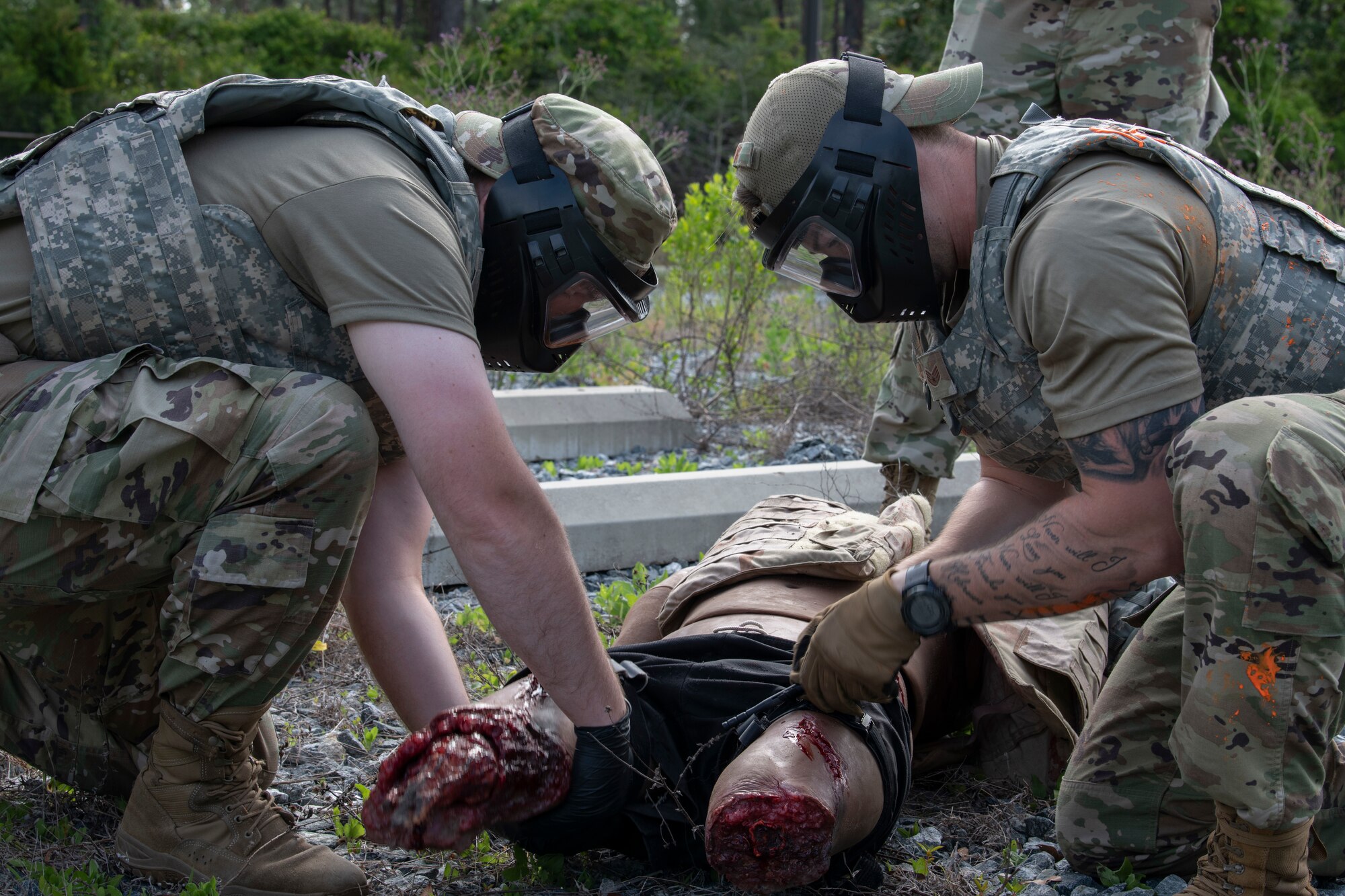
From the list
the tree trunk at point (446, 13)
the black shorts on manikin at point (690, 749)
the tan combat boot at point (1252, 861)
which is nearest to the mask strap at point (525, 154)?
the black shorts on manikin at point (690, 749)

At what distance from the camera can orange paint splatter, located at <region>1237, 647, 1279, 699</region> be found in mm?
2051

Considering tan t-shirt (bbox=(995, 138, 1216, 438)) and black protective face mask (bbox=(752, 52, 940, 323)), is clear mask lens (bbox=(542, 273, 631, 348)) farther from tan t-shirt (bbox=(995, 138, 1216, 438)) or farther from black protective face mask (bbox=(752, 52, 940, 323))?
tan t-shirt (bbox=(995, 138, 1216, 438))

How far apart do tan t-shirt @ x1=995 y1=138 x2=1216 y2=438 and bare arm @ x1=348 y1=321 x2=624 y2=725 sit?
0.95 metres

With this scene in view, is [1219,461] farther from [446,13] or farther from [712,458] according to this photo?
[446,13]

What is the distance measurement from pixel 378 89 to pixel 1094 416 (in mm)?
1601

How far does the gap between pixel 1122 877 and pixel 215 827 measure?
1.82 metres

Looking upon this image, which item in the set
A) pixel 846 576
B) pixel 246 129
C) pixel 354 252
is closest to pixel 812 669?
pixel 846 576

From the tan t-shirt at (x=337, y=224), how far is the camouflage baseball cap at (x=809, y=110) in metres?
0.68

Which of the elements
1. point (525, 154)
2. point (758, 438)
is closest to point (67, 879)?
point (525, 154)

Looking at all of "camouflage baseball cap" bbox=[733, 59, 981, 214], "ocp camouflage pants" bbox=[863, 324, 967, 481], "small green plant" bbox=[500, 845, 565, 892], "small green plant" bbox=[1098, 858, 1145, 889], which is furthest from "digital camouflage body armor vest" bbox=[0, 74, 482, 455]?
"ocp camouflage pants" bbox=[863, 324, 967, 481]

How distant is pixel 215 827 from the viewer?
2410 millimetres

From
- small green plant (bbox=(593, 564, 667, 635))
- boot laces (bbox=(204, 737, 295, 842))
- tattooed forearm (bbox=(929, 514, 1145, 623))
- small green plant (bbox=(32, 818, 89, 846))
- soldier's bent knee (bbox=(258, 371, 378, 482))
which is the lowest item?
small green plant (bbox=(593, 564, 667, 635))

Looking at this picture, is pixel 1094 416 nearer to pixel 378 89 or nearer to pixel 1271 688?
pixel 1271 688

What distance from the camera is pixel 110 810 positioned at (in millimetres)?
2713
